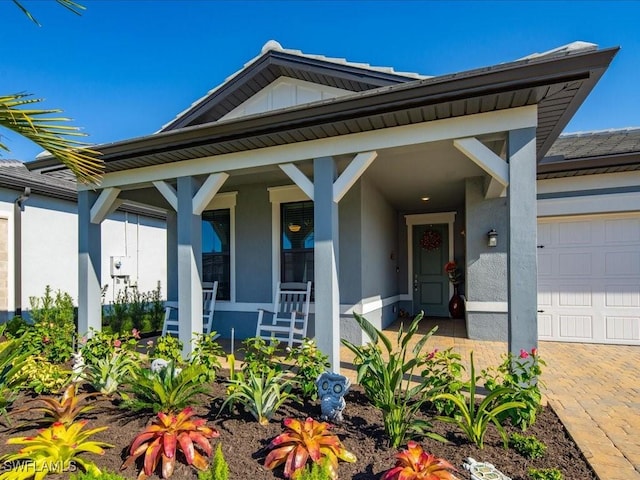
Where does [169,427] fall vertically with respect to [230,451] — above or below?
above

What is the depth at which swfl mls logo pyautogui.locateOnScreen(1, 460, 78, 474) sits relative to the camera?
207 cm

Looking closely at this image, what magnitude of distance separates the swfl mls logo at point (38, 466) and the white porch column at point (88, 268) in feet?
10.9

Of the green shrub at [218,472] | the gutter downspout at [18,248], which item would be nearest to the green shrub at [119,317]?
the gutter downspout at [18,248]

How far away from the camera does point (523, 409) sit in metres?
2.60

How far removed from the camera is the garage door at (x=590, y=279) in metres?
5.31

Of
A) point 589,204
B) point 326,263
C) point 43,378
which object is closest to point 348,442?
point 326,263

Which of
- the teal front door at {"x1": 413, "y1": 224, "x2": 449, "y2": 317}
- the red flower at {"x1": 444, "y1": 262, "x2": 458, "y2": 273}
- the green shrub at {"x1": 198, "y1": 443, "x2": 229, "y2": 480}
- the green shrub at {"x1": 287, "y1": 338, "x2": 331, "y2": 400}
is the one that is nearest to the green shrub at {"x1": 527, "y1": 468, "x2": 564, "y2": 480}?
the green shrub at {"x1": 287, "y1": 338, "x2": 331, "y2": 400}

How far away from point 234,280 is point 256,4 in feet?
14.9

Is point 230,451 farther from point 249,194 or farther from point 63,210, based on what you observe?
point 63,210

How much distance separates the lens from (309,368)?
3.27 meters

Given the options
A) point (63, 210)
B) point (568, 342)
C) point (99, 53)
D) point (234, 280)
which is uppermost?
point (99, 53)

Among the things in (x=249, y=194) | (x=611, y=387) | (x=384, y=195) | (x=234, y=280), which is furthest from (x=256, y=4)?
(x=611, y=387)

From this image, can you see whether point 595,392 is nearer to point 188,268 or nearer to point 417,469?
point 417,469

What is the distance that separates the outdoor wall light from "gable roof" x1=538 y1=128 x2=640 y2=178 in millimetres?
1101
